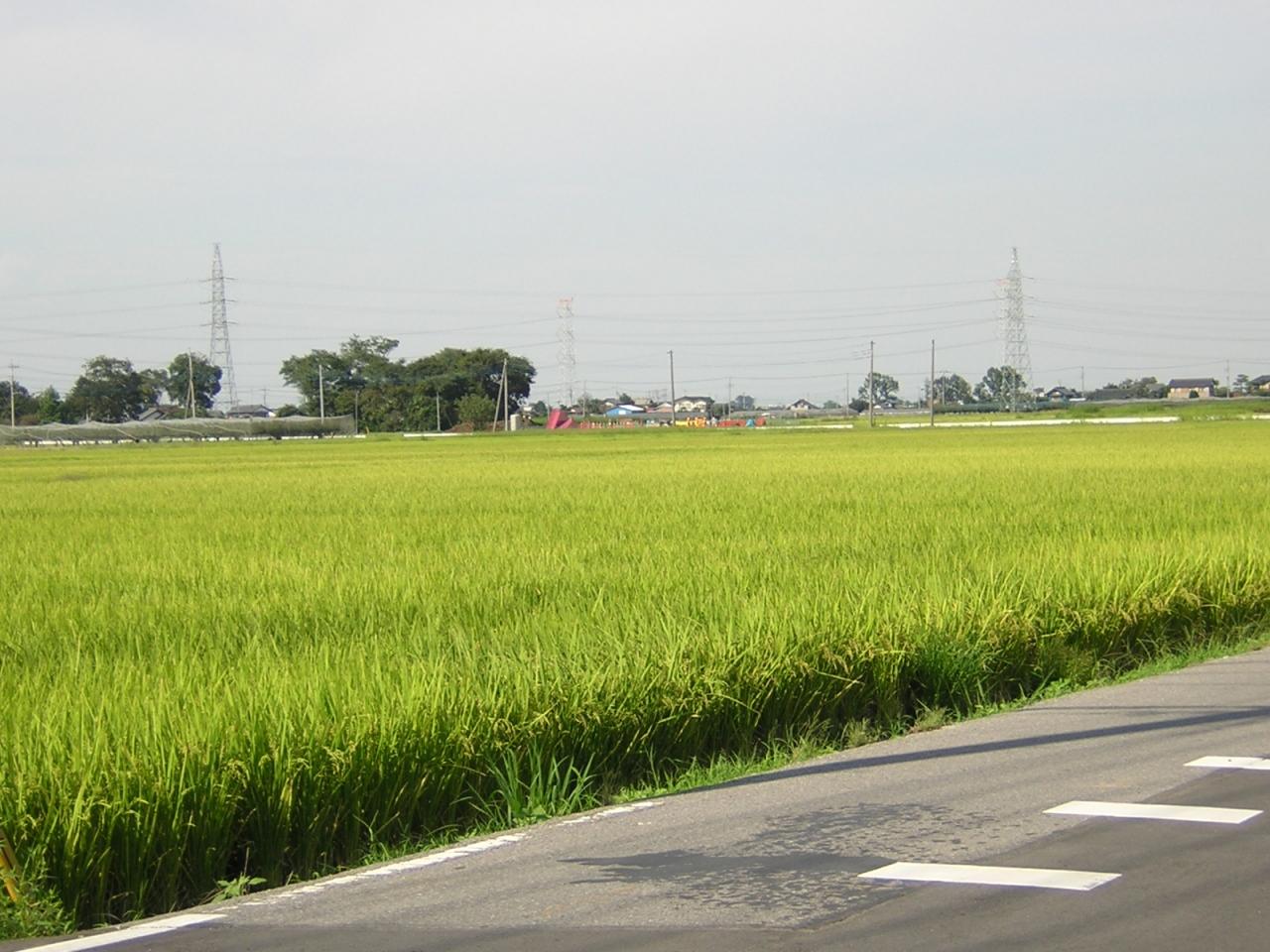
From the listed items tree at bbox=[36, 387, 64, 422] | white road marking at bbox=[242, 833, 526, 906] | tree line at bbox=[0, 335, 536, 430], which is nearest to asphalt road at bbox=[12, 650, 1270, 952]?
white road marking at bbox=[242, 833, 526, 906]

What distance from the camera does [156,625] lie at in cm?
906

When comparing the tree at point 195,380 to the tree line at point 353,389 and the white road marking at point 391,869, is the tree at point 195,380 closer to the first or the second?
the tree line at point 353,389

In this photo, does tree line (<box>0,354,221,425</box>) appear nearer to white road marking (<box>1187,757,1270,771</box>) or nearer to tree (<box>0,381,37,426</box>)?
tree (<box>0,381,37,426</box>)

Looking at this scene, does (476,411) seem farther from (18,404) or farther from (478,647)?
(478,647)

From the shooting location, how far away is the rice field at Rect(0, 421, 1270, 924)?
4930mm

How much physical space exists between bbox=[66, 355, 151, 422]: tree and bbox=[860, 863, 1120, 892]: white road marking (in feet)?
479

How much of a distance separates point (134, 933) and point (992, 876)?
2586 millimetres

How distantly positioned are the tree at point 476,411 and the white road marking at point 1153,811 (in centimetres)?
11710

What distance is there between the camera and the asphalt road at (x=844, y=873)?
397 centimetres

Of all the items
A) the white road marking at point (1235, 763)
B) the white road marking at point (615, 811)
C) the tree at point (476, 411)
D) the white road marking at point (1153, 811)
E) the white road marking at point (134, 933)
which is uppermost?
the tree at point (476, 411)

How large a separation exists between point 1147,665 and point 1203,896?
5.29 m

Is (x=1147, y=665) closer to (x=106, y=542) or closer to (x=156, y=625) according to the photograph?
(x=156, y=625)

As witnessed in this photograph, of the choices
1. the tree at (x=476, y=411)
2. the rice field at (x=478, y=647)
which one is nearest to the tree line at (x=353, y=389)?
the tree at (x=476, y=411)

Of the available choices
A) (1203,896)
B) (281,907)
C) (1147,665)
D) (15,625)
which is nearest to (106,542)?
(15,625)
